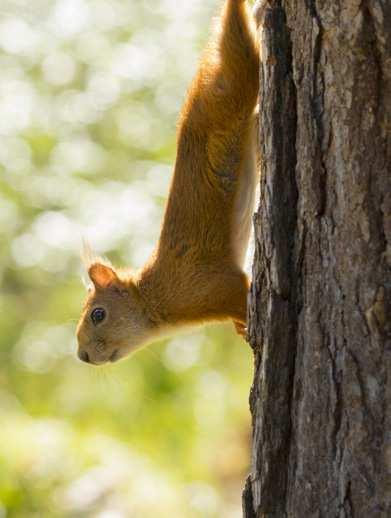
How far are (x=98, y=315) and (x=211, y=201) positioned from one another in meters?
0.98

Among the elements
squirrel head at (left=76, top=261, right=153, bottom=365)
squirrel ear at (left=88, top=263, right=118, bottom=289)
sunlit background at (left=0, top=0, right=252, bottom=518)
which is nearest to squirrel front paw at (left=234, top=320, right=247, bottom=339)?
squirrel head at (left=76, top=261, right=153, bottom=365)

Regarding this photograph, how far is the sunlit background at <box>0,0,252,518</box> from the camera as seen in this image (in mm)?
5805

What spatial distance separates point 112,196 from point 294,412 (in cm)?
477

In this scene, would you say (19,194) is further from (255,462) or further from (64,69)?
(255,462)

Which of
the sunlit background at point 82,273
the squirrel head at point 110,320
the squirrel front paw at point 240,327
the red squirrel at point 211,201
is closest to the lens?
the red squirrel at point 211,201

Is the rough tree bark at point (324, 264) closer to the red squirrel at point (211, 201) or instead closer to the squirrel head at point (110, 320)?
the red squirrel at point (211, 201)

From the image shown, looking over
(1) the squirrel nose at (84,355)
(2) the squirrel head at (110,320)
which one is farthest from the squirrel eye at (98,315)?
(1) the squirrel nose at (84,355)

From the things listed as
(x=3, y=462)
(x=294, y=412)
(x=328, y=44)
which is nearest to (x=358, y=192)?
(x=328, y=44)

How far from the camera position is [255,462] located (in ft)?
8.73

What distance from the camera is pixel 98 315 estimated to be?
15.1ft

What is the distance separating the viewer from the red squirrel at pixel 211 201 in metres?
3.57

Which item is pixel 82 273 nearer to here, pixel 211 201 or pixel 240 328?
pixel 240 328

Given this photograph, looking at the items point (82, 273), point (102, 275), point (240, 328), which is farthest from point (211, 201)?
point (82, 273)

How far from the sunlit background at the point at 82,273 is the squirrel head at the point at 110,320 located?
0.56 m
